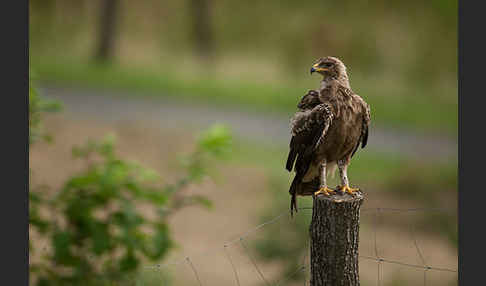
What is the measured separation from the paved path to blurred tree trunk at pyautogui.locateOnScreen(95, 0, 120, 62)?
1.86 feet

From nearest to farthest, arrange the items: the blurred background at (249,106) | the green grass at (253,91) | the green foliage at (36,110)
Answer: the green foliage at (36,110)
the blurred background at (249,106)
the green grass at (253,91)

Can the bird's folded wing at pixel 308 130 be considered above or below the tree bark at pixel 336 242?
above

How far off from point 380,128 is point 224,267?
314cm

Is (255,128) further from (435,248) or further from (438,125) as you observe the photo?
(435,248)

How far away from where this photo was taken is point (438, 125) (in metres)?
7.13

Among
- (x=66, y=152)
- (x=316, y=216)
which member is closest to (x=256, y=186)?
(x=66, y=152)

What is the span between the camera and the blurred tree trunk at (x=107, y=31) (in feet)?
26.8

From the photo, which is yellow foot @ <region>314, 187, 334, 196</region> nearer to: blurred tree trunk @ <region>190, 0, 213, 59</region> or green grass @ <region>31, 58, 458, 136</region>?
green grass @ <region>31, 58, 458, 136</region>

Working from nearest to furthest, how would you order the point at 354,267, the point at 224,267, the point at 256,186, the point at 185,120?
1. the point at 354,267
2. the point at 224,267
3. the point at 256,186
4. the point at 185,120

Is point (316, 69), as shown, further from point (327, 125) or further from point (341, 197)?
point (341, 197)

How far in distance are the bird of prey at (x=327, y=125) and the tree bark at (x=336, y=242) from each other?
126 mm

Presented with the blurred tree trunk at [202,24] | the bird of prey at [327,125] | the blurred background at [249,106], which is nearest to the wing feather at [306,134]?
the bird of prey at [327,125]

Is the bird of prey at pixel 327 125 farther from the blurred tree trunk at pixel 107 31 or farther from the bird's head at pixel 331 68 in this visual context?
the blurred tree trunk at pixel 107 31

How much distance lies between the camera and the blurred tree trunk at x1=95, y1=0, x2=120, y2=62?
8.17m
